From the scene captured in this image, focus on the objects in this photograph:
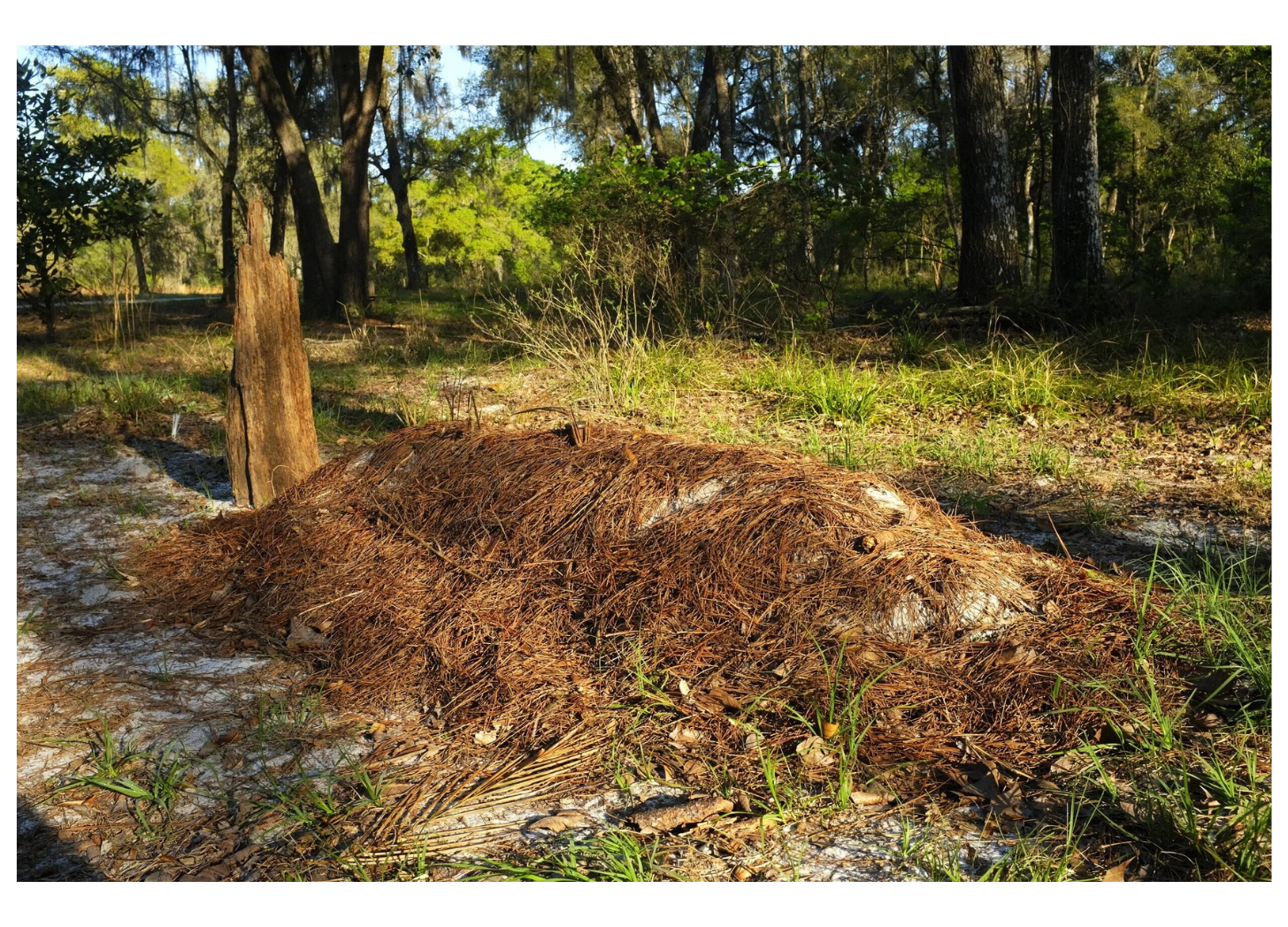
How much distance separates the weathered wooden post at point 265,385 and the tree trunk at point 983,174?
23.0 feet

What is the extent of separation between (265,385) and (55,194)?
30.0ft

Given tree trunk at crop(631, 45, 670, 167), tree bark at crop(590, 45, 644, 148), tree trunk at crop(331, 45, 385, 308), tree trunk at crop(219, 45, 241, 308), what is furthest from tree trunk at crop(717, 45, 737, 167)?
tree trunk at crop(219, 45, 241, 308)

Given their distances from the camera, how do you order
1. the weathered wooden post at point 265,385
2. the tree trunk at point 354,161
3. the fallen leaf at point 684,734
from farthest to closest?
the tree trunk at point 354,161
the weathered wooden post at point 265,385
the fallen leaf at point 684,734

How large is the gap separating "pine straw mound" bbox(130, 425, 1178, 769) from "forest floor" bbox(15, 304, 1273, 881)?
24 cm

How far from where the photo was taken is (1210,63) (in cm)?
1959

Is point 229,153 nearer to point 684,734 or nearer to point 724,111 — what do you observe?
point 724,111

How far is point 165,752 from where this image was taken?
275 centimetres

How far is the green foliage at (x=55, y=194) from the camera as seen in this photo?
1174 cm

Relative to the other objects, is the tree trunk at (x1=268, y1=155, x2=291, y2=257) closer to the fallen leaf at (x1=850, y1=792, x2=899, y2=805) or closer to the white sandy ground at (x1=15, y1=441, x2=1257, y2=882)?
the white sandy ground at (x1=15, y1=441, x2=1257, y2=882)

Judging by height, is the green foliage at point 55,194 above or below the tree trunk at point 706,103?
below

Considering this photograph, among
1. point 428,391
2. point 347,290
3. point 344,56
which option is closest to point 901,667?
point 428,391

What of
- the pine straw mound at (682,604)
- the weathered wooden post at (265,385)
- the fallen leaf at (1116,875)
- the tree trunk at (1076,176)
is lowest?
the fallen leaf at (1116,875)

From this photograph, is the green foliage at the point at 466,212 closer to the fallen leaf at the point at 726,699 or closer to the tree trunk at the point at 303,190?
the tree trunk at the point at 303,190

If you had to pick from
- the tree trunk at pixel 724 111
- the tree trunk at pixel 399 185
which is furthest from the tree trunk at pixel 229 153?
the tree trunk at pixel 724 111
